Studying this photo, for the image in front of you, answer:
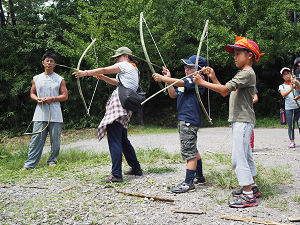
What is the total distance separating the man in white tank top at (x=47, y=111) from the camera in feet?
17.7

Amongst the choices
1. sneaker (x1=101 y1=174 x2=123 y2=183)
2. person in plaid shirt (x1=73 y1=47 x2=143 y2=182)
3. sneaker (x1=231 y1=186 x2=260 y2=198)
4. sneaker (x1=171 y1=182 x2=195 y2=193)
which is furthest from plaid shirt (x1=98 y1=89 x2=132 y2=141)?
sneaker (x1=231 y1=186 x2=260 y2=198)

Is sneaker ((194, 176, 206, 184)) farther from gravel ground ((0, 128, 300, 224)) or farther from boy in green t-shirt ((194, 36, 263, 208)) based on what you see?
boy in green t-shirt ((194, 36, 263, 208))

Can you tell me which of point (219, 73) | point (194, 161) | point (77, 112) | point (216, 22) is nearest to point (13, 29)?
point (77, 112)

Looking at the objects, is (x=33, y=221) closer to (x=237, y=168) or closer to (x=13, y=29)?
(x=237, y=168)

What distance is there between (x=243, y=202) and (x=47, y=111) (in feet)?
12.8

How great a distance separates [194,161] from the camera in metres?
3.76

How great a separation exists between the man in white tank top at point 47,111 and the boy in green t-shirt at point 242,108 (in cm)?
326

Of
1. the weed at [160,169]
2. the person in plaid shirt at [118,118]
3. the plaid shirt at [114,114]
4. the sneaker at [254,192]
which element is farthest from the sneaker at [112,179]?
the sneaker at [254,192]

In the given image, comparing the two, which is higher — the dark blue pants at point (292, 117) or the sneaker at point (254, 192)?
the dark blue pants at point (292, 117)

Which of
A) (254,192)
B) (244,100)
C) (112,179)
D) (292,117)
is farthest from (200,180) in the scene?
(292,117)

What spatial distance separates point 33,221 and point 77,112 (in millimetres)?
12323

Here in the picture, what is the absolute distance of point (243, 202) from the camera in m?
3.12

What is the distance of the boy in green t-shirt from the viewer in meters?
3.17

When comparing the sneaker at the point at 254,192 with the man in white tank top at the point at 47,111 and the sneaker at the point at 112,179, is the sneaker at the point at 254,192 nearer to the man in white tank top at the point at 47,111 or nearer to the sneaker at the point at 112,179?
the sneaker at the point at 112,179
